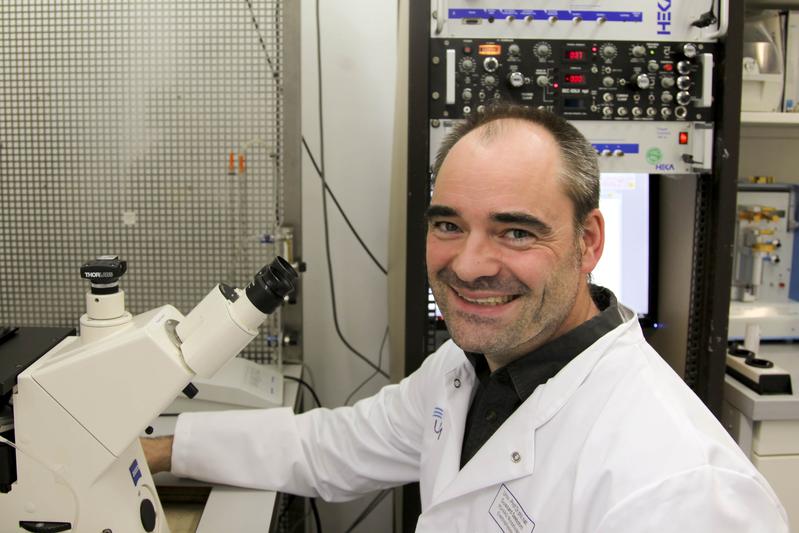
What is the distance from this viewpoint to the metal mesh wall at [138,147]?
5.10 ft

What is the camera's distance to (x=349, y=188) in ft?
6.93

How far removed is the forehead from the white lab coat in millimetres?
242

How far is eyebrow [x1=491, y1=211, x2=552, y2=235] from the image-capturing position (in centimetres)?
99

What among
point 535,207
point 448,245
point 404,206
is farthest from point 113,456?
point 404,206

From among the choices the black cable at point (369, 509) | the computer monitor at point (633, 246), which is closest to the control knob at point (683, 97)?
the computer monitor at point (633, 246)

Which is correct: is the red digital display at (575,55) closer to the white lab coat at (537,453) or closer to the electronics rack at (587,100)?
the electronics rack at (587,100)

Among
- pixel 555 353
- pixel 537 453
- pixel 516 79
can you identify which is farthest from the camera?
pixel 516 79

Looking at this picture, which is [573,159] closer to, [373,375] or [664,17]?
[664,17]

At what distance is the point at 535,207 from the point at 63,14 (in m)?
1.23

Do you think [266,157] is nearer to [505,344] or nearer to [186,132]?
[186,132]

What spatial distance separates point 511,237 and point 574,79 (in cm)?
66

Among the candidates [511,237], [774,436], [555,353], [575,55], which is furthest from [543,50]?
[774,436]

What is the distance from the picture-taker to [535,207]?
1.00 meters

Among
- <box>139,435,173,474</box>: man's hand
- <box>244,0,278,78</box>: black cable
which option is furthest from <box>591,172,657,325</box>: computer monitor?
<box>139,435,173,474</box>: man's hand
